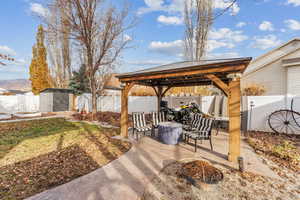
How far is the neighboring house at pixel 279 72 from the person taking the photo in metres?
7.12

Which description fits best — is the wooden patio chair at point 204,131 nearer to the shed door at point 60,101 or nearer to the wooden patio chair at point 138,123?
the wooden patio chair at point 138,123

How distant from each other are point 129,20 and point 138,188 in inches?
398

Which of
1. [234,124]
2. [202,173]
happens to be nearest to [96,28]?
[234,124]

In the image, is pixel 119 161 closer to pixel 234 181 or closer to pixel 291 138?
pixel 234 181

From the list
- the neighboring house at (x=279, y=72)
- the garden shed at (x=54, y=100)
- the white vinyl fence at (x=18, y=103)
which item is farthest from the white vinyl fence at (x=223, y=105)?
the white vinyl fence at (x=18, y=103)

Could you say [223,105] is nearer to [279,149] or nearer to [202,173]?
[279,149]

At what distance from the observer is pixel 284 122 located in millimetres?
5645

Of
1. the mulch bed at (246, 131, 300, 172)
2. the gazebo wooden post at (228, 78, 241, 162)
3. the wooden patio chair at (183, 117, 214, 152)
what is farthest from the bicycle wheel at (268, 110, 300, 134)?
the gazebo wooden post at (228, 78, 241, 162)

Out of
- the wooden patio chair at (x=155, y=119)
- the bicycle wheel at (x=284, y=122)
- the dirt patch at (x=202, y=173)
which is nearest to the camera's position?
the dirt patch at (x=202, y=173)

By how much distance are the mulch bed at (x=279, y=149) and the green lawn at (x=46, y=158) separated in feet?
13.7

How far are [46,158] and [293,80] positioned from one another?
447 inches

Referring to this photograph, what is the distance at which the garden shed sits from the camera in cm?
1198

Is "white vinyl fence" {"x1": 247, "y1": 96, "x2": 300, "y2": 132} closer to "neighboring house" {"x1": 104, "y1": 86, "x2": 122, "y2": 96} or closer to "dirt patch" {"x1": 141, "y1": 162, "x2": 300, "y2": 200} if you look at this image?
"dirt patch" {"x1": 141, "y1": 162, "x2": 300, "y2": 200}

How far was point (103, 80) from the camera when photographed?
36.3ft
